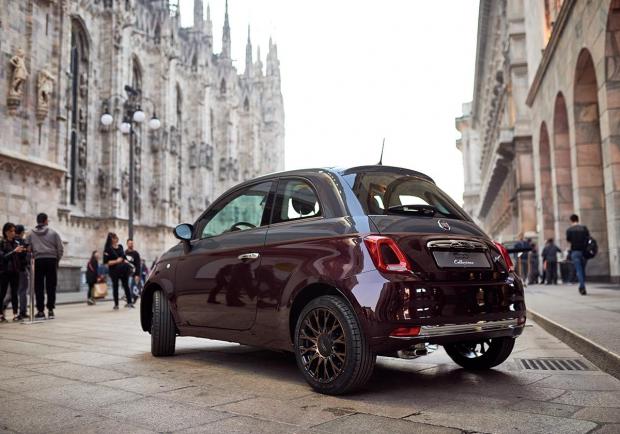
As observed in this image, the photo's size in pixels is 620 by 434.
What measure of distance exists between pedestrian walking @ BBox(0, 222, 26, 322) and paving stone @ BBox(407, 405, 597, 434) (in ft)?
29.8

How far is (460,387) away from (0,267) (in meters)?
9.28

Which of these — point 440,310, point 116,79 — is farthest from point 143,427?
point 116,79

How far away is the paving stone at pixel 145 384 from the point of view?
4.31 metres

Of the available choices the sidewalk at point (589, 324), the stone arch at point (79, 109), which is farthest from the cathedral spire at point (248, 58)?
the sidewalk at point (589, 324)

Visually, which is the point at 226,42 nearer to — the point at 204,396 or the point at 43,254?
the point at 43,254

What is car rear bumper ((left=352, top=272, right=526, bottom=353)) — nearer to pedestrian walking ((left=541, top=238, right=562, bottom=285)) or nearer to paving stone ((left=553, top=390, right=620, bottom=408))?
paving stone ((left=553, top=390, right=620, bottom=408))

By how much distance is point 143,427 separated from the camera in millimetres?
3281

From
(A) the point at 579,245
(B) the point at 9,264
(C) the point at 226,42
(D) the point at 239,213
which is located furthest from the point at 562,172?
(C) the point at 226,42

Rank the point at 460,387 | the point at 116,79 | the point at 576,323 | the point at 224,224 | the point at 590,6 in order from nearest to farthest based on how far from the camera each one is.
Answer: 1. the point at 460,387
2. the point at 224,224
3. the point at 576,323
4. the point at 590,6
5. the point at 116,79

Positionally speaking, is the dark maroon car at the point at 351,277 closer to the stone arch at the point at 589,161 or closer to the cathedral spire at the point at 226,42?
the stone arch at the point at 589,161

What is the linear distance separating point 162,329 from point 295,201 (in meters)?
2.08

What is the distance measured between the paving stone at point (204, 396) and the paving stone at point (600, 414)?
2.06 metres

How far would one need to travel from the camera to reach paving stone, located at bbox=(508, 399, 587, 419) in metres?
3.50

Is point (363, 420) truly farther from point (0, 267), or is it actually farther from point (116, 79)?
point (116, 79)
